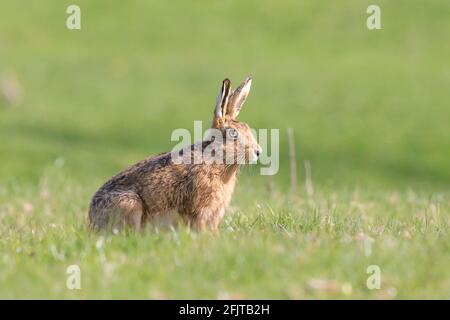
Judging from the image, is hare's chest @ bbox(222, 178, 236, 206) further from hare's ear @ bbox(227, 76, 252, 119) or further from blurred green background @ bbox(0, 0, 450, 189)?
blurred green background @ bbox(0, 0, 450, 189)

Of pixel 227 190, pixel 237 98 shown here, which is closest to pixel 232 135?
pixel 237 98

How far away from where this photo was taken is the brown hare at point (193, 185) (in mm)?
9578

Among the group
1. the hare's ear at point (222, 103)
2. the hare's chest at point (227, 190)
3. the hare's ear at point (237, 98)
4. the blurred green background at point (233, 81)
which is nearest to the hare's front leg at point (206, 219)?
the hare's chest at point (227, 190)

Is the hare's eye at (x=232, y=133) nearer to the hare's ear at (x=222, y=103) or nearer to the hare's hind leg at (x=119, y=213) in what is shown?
the hare's ear at (x=222, y=103)

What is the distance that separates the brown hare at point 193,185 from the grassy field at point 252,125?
1.34ft

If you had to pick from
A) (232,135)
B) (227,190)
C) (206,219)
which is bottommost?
(206,219)

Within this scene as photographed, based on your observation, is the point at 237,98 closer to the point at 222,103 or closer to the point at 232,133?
the point at 222,103

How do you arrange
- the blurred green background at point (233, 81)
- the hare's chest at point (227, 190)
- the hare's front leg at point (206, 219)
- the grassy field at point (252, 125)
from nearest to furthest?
1. the grassy field at point (252, 125)
2. the hare's front leg at point (206, 219)
3. the hare's chest at point (227, 190)
4. the blurred green background at point (233, 81)

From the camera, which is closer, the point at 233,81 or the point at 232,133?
the point at 232,133

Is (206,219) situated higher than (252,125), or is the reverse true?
(252,125)

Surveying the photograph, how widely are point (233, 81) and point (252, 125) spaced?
136 inches

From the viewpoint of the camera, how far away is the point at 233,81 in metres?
39.9

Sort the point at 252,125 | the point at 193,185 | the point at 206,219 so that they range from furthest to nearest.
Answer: the point at 252,125, the point at 193,185, the point at 206,219

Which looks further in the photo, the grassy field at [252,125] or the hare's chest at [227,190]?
the hare's chest at [227,190]
